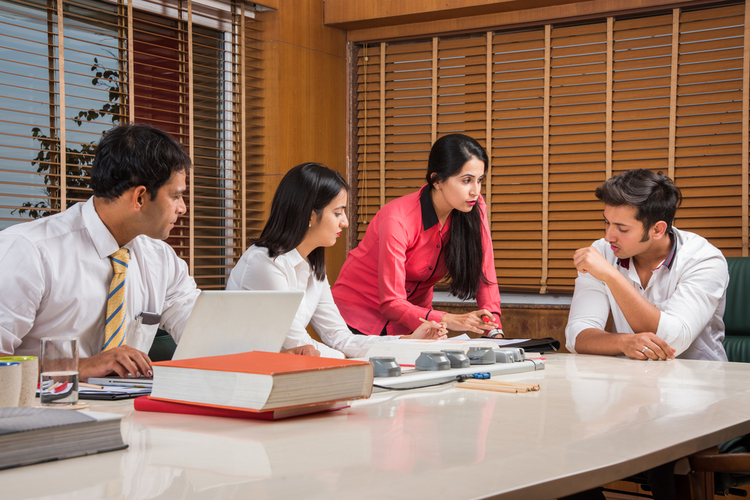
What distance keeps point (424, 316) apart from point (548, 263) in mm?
1685

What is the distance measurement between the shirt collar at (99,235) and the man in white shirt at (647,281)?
4.69 feet

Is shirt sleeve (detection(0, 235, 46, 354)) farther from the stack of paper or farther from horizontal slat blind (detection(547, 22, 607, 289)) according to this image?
horizontal slat blind (detection(547, 22, 607, 289))

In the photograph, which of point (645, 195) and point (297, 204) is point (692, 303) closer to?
point (645, 195)

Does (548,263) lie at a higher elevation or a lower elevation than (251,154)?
lower

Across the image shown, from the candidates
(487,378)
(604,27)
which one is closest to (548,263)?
(604,27)

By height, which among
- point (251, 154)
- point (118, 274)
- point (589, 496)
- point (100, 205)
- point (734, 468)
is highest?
point (251, 154)

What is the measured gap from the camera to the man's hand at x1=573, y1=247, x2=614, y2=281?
89.3 inches

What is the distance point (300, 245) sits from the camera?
2.46m

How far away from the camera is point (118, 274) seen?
1833 mm

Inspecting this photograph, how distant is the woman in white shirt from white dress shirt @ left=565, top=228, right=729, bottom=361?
Answer: 0.60 metres

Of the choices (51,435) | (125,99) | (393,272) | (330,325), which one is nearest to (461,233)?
(393,272)

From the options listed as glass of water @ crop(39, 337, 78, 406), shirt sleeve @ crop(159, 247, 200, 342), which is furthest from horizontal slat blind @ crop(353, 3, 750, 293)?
glass of water @ crop(39, 337, 78, 406)

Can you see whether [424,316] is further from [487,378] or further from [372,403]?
[372,403]

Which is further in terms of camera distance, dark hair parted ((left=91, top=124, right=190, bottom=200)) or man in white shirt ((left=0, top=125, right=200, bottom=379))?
dark hair parted ((left=91, top=124, right=190, bottom=200))
